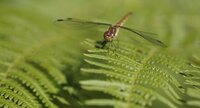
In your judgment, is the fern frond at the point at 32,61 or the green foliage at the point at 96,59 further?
the fern frond at the point at 32,61

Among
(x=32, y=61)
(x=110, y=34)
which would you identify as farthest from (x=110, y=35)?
(x=32, y=61)

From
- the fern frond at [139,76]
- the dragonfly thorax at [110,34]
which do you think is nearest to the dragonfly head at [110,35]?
the dragonfly thorax at [110,34]

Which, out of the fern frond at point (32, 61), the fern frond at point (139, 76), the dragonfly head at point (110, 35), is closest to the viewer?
the fern frond at point (139, 76)

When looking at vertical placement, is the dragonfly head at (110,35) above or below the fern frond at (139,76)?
above

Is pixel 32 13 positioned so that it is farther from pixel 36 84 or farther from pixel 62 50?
pixel 36 84

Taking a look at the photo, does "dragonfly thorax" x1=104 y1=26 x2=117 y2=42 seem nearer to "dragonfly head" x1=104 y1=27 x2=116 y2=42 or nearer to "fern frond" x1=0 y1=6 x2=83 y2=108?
"dragonfly head" x1=104 y1=27 x2=116 y2=42

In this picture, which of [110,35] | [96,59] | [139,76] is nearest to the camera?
[139,76]

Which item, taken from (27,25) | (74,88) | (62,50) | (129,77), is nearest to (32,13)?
(27,25)

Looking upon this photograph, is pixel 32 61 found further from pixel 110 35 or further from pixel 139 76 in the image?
pixel 139 76

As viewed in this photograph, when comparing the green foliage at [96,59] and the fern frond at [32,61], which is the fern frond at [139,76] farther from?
the fern frond at [32,61]
